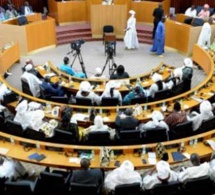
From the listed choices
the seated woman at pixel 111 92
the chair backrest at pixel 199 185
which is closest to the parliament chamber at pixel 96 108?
the seated woman at pixel 111 92

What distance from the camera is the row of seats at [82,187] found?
21.4 ft

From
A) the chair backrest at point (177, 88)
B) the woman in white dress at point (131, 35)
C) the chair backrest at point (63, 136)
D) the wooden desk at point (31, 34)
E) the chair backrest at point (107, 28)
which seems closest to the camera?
the chair backrest at point (63, 136)

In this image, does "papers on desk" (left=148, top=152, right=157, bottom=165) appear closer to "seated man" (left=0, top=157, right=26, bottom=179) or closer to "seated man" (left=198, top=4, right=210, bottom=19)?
"seated man" (left=0, top=157, right=26, bottom=179)

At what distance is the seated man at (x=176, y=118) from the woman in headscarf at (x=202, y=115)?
25cm

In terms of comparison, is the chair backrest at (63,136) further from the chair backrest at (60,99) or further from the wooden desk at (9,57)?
the wooden desk at (9,57)

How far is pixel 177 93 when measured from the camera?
1084 centimetres

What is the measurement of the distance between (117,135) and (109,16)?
9.44 m

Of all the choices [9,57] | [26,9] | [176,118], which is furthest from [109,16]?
[176,118]

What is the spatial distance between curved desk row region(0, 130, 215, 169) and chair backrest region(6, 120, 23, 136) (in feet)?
1.73

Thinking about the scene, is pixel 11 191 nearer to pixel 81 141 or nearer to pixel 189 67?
pixel 81 141

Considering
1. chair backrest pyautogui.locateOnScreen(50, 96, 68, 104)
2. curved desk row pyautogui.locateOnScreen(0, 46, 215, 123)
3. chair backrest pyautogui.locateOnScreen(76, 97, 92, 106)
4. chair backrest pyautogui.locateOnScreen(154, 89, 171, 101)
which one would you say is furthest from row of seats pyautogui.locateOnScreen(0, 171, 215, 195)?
chair backrest pyautogui.locateOnScreen(154, 89, 171, 101)

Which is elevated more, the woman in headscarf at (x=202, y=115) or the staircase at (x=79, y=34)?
the woman in headscarf at (x=202, y=115)

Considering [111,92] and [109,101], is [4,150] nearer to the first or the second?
[109,101]

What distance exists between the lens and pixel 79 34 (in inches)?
684
